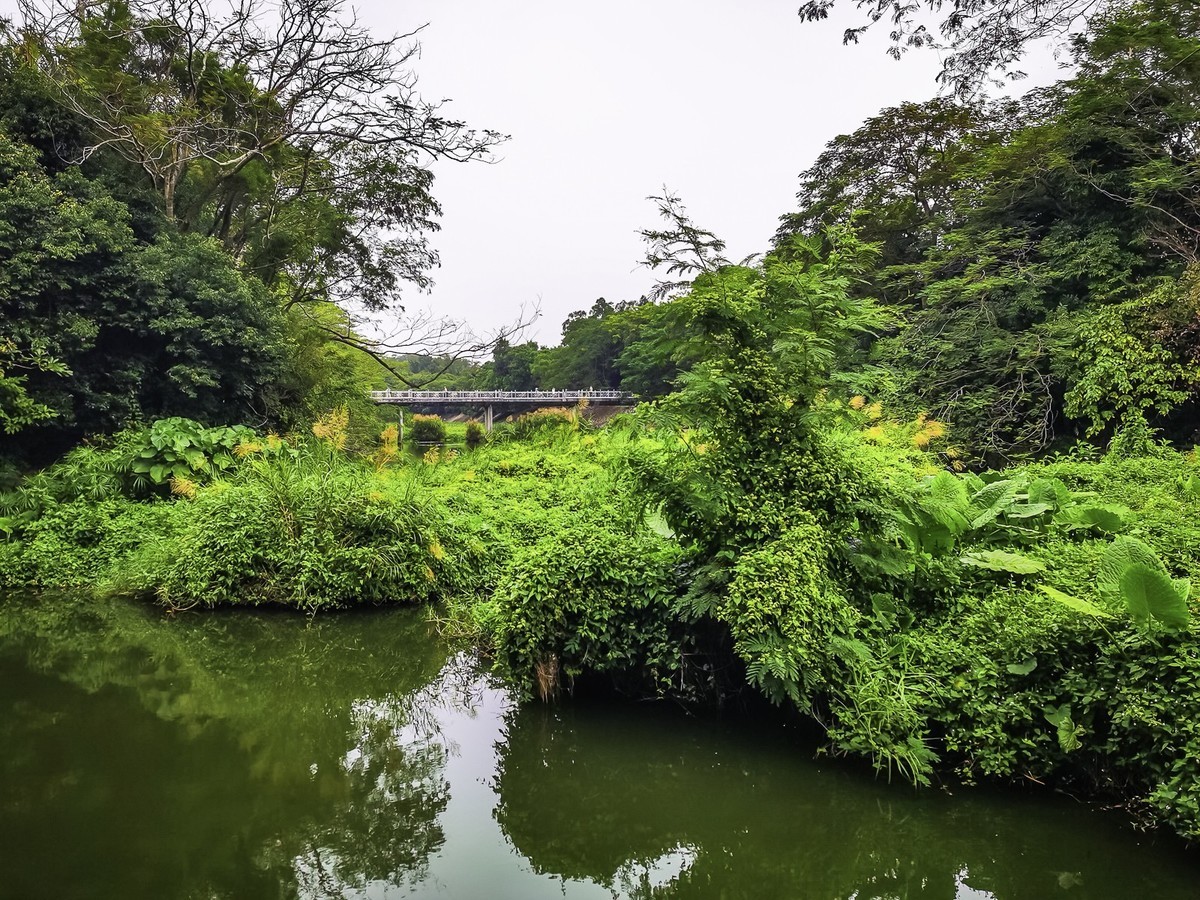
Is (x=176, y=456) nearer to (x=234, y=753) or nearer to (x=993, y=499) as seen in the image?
(x=234, y=753)

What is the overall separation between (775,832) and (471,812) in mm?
1333

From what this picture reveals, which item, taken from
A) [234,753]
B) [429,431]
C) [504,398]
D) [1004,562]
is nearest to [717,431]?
[1004,562]

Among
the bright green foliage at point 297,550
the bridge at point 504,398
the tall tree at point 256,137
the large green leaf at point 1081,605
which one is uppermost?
the tall tree at point 256,137

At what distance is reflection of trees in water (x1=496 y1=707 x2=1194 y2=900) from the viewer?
2672mm

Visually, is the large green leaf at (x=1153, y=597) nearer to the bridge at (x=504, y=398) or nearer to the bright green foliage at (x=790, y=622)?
the bright green foliage at (x=790, y=622)

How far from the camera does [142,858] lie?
2727mm

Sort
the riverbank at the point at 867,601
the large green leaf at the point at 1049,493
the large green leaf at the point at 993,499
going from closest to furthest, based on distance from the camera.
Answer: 1. the riverbank at the point at 867,601
2. the large green leaf at the point at 993,499
3. the large green leaf at the point at 1049,493

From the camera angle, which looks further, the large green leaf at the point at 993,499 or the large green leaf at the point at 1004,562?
the large green leaf at the point at 993,499

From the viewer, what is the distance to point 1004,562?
Result: 3830 mm

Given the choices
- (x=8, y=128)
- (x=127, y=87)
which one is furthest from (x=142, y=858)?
(x=127, y=87)

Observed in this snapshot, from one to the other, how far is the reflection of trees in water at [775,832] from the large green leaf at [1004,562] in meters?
1.17

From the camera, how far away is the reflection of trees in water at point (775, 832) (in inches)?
105

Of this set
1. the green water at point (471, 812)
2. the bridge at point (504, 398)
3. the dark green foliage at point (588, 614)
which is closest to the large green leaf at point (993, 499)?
the green water at point (471, 812)

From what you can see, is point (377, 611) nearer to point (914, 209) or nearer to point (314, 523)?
point (314, 523)
